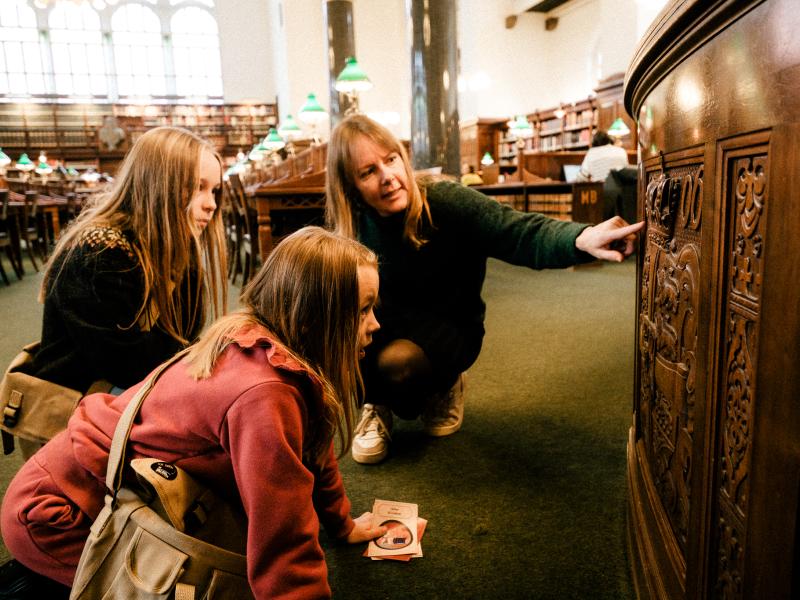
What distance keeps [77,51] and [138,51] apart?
177cm

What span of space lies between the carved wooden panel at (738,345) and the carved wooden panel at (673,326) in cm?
11

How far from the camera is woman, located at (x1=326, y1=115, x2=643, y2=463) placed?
69.5 inches

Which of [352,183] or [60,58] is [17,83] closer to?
[60,58]

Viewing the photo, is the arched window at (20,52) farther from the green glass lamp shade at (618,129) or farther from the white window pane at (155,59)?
the green glass lamp shade at (618,129)

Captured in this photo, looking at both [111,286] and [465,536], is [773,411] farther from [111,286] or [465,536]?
[111,286]

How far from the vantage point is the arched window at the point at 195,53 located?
18.9m

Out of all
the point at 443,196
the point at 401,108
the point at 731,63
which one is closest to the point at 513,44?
the point at 401,108

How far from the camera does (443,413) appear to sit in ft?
6.80

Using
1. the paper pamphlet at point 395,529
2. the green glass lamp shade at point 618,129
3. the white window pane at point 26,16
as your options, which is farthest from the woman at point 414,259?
the white window pane at point 26,16

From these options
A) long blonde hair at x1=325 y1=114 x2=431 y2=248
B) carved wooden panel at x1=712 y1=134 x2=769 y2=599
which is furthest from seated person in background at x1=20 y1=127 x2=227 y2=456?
carved wooden panel at x1=712 y1=134 x2=769 y2=599

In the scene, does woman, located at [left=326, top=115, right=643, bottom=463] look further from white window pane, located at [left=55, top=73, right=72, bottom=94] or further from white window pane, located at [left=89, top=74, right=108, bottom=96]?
white window pane, located at [left=55, top=73, right=72, bottom=94]

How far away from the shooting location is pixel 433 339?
75.7 inches

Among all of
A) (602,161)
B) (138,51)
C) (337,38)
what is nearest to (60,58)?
(138,51)

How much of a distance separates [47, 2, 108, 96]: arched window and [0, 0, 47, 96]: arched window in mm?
450
